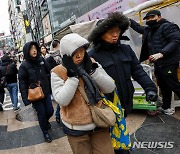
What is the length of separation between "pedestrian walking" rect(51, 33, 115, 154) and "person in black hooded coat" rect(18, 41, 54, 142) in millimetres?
1846

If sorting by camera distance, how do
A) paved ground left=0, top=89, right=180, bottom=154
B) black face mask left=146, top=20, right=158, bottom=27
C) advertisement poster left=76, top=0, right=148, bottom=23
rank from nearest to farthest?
paved ground left=0, top=89, right=180, bottom=154
black face mask left=146, top=20, right=158, bottom=27
advertisement poster left=76, top=0, right=148, bottom=23

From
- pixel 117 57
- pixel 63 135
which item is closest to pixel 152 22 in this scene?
pixel 117 57

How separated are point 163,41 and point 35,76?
2.33 metres

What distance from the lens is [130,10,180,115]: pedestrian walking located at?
13.0 ft

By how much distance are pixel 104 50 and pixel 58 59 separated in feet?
9.36

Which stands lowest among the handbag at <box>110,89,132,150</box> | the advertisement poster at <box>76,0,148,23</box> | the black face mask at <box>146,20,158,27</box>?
the handbag at <box>110,89,132,150</box>

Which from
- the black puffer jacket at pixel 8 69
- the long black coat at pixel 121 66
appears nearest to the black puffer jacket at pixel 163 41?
the long black coat at pixel 121 66

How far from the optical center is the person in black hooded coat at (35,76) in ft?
12.7

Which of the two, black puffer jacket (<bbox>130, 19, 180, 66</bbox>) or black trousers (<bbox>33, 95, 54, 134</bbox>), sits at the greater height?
black puffer jacket (<bbox>130, 19, 180, 66</bbox>)

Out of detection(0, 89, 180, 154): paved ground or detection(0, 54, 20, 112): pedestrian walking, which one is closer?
detection(0, 89, 180, 154): paved ground

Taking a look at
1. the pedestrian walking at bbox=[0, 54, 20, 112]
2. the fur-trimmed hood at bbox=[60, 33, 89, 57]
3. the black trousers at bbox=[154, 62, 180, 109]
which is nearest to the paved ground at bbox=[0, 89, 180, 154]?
the black trousers at bbox=[154, 62, 180, 109]

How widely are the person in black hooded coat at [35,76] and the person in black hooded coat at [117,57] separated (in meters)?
1.71

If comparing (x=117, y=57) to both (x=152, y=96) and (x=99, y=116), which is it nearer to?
(x=152, y=96)

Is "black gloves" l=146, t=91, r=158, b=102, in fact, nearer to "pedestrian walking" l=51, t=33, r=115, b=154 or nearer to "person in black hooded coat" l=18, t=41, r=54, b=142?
"pedestrian walking" l=51, t=33, r=115, b=154
